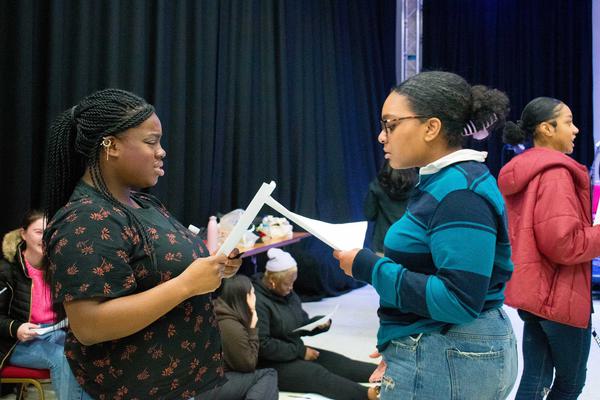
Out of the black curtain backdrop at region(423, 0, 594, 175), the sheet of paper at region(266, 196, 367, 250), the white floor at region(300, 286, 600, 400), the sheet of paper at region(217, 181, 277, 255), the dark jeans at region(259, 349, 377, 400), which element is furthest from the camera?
the black curtain backdrop at region(423, 0, 594, 175)

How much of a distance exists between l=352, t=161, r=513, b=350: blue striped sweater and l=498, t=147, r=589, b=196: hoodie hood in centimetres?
88

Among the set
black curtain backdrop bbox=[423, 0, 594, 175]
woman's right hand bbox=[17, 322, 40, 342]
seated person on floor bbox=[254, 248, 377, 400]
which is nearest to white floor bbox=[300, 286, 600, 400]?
seated person on floor bbox=[254, 248, 377, 400]

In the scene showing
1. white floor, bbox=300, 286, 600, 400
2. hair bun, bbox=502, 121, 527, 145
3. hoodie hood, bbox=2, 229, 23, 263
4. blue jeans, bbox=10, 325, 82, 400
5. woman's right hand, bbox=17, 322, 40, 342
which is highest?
hair bun, bbox=502, 121, 527, 145

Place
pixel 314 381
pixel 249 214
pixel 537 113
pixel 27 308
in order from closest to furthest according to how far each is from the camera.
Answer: pixel 249 214
pixel 537 113
pixel 27 308
pixel 314 381

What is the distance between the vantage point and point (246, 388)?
287cm

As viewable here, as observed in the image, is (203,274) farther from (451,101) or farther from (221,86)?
(221,86)

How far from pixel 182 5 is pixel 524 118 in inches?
118

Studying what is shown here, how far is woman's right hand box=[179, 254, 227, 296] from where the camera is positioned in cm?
131

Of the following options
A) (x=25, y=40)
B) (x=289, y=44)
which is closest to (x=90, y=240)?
(x=25, y=40)

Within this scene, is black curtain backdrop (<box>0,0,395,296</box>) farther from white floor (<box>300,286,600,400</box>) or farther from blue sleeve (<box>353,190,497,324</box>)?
blue sleeve (<box>353,190,497,324</box>)

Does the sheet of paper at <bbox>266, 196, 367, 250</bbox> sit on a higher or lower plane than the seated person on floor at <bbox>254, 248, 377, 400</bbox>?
higher

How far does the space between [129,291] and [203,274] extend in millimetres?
152

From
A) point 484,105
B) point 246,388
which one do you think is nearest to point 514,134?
point 484,105

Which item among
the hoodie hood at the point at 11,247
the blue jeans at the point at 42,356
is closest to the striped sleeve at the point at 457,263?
the blue jeans at the point at 42,356
